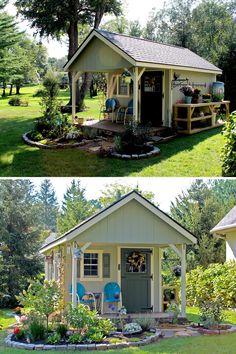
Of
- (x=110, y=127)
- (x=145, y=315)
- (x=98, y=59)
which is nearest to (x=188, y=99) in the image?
(x=110, y=127)

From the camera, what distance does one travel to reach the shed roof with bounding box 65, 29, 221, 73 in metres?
13.8

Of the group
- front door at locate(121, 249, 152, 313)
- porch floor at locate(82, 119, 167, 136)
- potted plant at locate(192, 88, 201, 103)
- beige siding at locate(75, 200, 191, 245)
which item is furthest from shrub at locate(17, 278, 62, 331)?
potted plant at locate(192, 88, 201, 103)

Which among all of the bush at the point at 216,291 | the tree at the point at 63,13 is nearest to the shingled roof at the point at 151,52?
the tree at the point at 63,13

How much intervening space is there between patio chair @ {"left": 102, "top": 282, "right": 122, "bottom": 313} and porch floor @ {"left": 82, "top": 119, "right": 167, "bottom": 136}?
461 centimetres

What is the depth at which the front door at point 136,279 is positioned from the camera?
38.2ft

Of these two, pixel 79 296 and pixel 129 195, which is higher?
pixel 129 195

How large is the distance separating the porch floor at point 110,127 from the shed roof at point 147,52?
208cm

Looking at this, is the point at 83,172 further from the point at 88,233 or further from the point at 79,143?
the point at 79,143

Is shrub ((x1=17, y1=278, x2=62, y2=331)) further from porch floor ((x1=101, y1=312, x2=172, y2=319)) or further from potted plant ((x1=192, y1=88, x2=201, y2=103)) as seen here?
potted plant ((x1=192, y1=88, x2=201, y2=103))

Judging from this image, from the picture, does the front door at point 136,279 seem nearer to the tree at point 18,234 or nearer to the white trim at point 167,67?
the white trim at point 167,67

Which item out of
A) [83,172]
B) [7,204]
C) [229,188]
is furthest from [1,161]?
[229,188]

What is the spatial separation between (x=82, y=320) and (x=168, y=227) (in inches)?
130

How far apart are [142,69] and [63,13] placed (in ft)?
32.4

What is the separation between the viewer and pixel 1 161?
11570 millimetres
